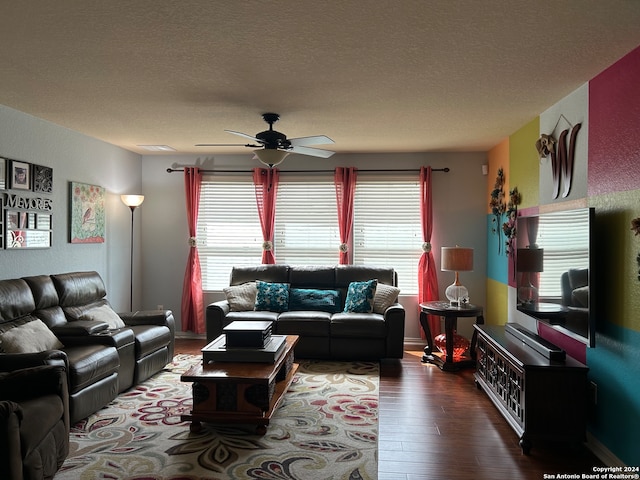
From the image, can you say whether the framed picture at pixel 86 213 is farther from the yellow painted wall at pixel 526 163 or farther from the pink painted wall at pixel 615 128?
the pink painted wall at pixel 615 128

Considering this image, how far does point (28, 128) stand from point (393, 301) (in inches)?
167

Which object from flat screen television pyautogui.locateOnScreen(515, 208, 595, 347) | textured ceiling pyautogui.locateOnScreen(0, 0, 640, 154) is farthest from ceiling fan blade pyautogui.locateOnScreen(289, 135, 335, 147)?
flat screen television pyautogui.locateOnScreen(515, 208, 595, 347)

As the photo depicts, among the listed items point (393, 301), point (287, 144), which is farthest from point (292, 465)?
point (393, 301)

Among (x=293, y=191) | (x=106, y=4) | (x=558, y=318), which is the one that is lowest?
(x=558, y=318)

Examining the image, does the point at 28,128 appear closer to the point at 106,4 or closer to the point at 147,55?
the point at 147,55

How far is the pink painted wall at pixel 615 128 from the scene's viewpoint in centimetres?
277

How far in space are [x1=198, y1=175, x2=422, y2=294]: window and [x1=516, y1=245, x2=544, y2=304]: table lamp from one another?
7.89ft

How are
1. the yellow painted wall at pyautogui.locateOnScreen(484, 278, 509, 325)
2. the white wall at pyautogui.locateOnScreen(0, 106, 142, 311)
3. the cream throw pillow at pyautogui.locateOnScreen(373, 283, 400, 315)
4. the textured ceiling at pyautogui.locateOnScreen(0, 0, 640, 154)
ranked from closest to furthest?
the textured ceiling at pyautogui.locateOnScreen(0, 0, 640, 154) < the white wall at pyautogui.locateOnScreen(0, 106, 142, 311) < the yellow painted wall at pyautogui.locateOnScreen(484, 278, 509, 325) < the cream throw pillow at pyautogui.locateOnScreen(373, 283, 400, 315)

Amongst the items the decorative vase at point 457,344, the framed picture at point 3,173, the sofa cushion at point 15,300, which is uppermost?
the framed picture at point 3,173

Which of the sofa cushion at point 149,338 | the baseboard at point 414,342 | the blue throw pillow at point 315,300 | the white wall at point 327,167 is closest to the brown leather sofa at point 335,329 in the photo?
the blue throw pillow at point 315,300

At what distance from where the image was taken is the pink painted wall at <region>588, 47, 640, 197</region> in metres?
2.77

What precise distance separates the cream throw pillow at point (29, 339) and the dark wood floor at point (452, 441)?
2634mm

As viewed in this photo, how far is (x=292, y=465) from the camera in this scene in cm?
290

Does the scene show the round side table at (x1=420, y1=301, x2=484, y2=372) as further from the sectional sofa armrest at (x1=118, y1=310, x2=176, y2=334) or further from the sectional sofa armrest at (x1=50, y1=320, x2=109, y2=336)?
the sectional sofa armrest at (x1=50, y1=320, x2=109, y2=336)
